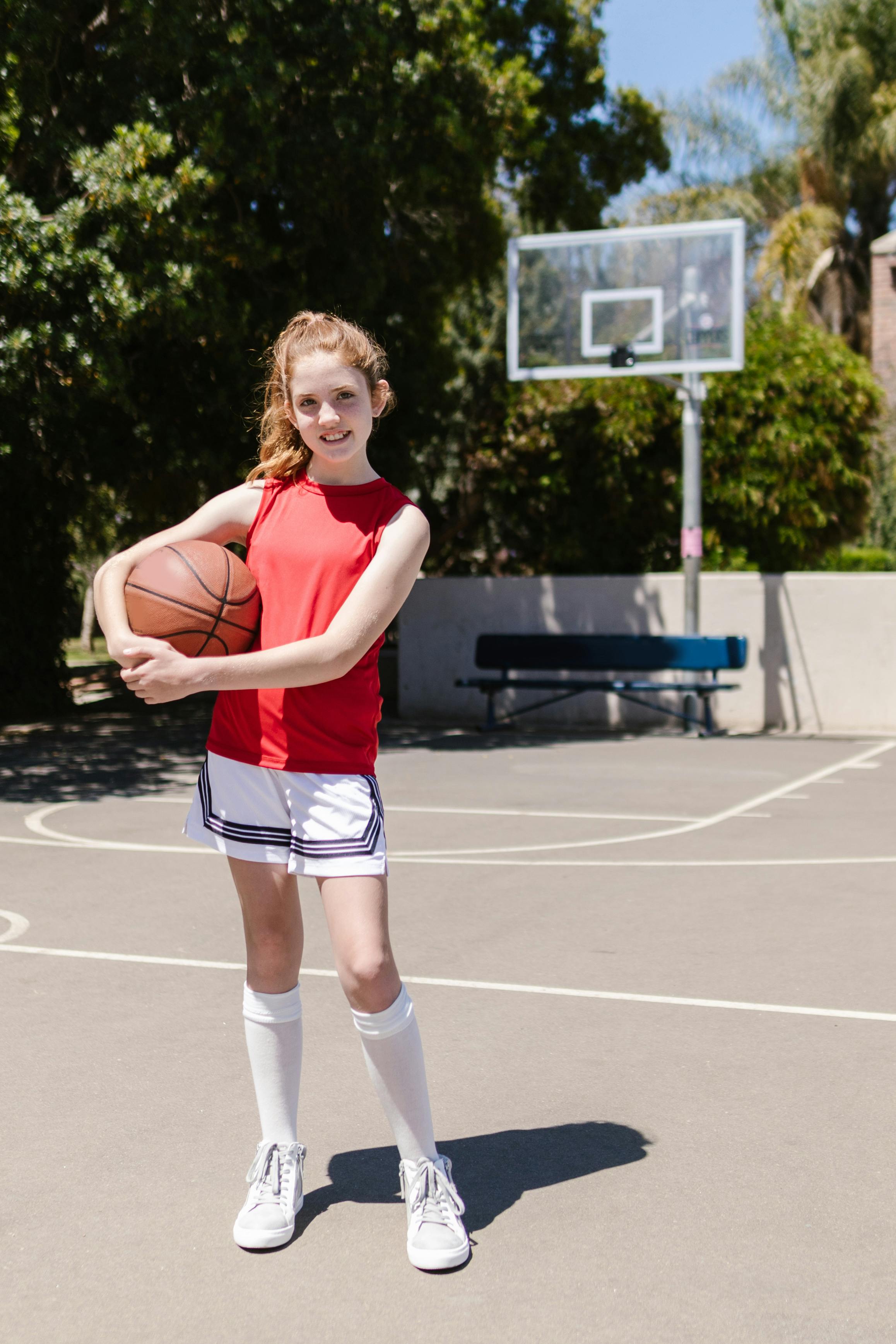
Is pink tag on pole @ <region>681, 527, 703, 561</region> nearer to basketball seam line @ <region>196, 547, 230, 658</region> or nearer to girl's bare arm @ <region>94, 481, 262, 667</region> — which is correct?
girl's bare arm @ <region>94, 481, 262, 667</region>

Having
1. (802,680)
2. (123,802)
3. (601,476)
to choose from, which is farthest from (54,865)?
(601,476)

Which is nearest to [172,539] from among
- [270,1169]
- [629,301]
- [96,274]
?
[270,1169]

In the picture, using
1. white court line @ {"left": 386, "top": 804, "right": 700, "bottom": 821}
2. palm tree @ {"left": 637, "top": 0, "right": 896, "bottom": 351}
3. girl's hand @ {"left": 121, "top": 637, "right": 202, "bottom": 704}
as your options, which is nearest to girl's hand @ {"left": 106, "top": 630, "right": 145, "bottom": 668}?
girl's hand @ {"left": 121, "top": 637, "right": 202, "bottom": 704}

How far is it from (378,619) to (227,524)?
1.65ft

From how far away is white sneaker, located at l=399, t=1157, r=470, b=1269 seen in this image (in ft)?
10.5

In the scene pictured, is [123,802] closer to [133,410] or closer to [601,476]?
[133,410]

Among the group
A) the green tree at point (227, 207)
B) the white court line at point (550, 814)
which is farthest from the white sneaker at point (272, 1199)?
the green tree at point (227, 207)

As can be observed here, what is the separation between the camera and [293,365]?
11.0ft

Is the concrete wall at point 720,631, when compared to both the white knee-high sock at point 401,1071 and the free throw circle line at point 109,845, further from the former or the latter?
the white knee-high sock at point 401,1071

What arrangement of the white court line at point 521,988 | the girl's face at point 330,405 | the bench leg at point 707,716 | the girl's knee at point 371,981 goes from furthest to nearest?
the bench leg at point 707,716 < the white court line at point 521,988 < the girl's face at point 330,405 < the girl's knee at point 371,981

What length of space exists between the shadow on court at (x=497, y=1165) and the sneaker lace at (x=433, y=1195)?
18 cm

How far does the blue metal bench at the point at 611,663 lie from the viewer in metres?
15.3

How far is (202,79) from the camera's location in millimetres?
13797

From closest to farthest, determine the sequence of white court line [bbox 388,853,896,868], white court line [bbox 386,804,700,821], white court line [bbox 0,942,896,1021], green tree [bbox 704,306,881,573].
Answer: white court line [bbox 0,942,896,1021], white court line [bbox 388,853,896,868], white court line [bbox 386,804,700,821], green tree [bbox 704,306,881,573]
